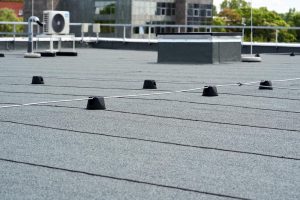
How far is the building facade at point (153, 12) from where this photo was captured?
299 ft

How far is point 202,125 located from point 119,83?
540cm

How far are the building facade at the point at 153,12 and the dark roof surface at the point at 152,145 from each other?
73657mm

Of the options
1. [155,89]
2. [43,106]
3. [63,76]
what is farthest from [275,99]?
[63,76]

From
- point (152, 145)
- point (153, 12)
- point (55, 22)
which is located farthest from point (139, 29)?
point (152, 145)

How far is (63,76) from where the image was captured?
15.0 metres

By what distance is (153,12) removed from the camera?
307 ft

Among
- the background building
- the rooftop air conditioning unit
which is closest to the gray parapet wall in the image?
the rooftop air conditioning unit

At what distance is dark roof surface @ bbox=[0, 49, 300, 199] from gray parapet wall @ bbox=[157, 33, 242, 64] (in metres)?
7.18

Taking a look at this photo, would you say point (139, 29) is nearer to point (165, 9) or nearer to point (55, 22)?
point (165, 9)

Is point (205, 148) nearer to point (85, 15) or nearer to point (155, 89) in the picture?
point (155, 89)

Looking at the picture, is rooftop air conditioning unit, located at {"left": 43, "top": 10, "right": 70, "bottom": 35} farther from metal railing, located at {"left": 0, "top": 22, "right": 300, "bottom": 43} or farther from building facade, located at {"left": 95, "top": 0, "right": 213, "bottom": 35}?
building facade, located at {"left": 95, "top": 0, "right": 213, "bottom": 35}

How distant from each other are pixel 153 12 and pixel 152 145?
3457 inches

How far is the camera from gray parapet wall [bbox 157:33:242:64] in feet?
62.4

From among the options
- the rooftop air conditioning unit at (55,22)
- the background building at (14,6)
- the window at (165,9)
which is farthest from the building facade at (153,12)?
the background building at (14,6)
